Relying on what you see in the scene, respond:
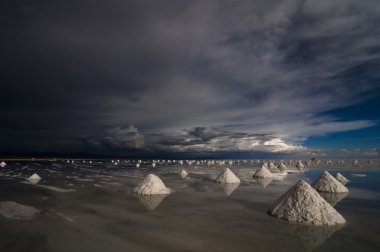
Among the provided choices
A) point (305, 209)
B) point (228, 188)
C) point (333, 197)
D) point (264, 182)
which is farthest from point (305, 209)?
point (264, 182)

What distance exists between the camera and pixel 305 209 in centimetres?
1007

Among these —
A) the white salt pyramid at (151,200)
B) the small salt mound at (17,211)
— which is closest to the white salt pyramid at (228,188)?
the white salt pyramid at (151,200)

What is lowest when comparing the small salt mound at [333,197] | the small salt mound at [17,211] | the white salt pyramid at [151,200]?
the small salt mound at [17,211]

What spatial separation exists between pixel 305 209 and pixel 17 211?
12.1 m

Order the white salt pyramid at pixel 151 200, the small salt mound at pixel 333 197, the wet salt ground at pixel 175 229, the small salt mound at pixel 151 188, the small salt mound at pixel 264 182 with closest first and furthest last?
1. the wet salt ground at pixel 175 229
2. the white salt pyramid at pixel 151 200
3. the small salt mound at pixel 333 197
4. the small salt mound at pixel 151 188
5. the small salt mound at pixel 264 182

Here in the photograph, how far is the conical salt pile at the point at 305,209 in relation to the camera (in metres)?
9.76

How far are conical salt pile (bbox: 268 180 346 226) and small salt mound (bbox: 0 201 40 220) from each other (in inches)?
396

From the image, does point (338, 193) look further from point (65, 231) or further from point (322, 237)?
point (65, 231)

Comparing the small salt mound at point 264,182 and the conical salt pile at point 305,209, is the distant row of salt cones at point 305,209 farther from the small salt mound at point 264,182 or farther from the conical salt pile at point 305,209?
the small salt mound at point 264,182

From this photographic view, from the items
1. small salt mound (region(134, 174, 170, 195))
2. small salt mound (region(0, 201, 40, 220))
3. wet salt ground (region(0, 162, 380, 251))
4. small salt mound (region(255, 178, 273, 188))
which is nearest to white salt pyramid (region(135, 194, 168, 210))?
wet salt ground (region(0, 162, 380, 251))

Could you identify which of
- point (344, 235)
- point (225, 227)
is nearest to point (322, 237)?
point (344, 235)

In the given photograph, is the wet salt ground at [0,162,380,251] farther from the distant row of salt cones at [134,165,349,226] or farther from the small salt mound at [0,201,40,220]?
the distant row of salt cones at [134,165,349,226]

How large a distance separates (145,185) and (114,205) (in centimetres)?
391

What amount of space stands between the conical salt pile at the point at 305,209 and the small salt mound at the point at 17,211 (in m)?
10.1
